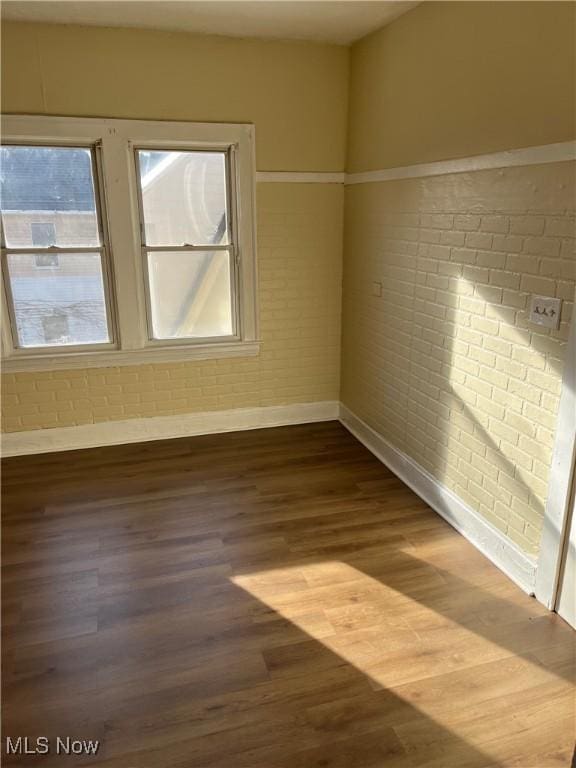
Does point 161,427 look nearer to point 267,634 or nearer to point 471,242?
point 267,634

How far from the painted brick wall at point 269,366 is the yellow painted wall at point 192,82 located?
37 cm

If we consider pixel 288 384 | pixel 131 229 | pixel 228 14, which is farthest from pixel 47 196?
pixel 288 384

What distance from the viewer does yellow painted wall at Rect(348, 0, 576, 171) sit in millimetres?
2057

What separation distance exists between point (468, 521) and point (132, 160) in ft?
10.2

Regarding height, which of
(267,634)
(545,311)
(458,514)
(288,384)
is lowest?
(267,634)

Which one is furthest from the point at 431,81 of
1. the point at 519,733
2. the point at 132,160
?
the point at 519,733

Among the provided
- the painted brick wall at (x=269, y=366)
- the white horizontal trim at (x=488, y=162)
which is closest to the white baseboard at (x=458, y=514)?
the painted brick wall at (x=269, y=366)

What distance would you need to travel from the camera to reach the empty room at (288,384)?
194cm

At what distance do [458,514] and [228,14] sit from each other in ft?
10.5

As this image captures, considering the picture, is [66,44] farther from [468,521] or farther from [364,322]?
[468,521]

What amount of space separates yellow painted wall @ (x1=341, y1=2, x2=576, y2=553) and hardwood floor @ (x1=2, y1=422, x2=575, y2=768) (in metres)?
0.48

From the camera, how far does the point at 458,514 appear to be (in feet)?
9.57

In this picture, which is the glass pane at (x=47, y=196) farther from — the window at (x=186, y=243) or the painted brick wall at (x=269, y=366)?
the painted brick wall at (x=269, y=366)

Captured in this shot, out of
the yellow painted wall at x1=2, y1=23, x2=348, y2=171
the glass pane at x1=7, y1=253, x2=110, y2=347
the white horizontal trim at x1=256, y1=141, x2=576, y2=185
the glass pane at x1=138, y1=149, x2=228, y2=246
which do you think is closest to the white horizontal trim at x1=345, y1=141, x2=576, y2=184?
the white horizontal trim at x1=256, y1=141, x2=576, y2=185
